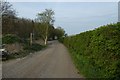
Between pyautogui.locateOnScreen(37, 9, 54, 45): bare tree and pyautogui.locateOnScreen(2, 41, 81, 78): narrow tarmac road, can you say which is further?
pyautogui.locateOnScreen(37, 9, 54, 45): bare tree

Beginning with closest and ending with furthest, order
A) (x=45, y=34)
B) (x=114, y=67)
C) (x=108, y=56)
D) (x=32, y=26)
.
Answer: (x=114, y=67) → (x=108, y=56) → (x=32, y=26) → (x=45, y=34)

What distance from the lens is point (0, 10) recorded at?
1540 inches

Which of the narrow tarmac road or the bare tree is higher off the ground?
the bare tree

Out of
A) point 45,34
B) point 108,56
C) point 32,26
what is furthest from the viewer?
point 45,34

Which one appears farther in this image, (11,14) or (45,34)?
(45,34)

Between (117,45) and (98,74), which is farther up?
(117,45)

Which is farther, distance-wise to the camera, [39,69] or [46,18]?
[46,18]

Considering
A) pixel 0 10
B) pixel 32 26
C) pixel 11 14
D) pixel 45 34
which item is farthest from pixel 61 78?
pixel 45 34

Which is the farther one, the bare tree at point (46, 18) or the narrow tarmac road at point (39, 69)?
the bare tree at point (46, 18)

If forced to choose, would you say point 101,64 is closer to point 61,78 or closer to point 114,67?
point 114,67

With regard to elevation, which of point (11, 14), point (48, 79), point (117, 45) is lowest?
point (48, 79)

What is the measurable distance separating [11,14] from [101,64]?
3264 centimetres

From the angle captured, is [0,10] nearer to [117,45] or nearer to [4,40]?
[4,40]

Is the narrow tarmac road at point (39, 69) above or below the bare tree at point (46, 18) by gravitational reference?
below
